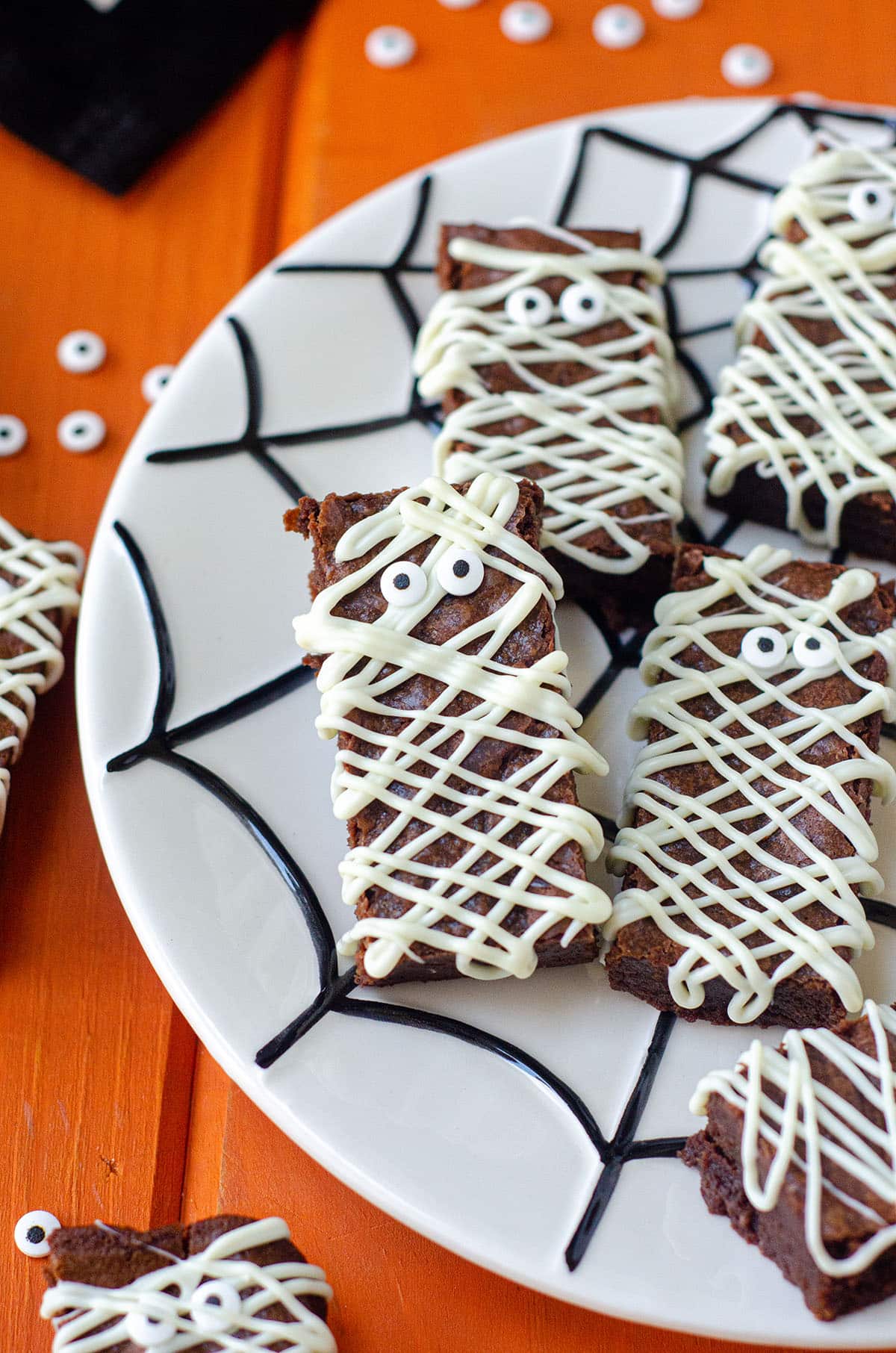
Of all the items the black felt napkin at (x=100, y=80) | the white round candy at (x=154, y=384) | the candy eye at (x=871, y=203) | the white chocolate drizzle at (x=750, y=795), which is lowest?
the white chocolate drizzle at (x=750, y=795)

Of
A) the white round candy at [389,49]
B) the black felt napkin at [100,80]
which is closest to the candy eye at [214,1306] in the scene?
the black felt napkin at [100,80]

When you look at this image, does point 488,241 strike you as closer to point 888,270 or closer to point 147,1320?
point 888,270

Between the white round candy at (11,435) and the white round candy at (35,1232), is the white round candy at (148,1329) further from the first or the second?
the white round candy at (11,435)

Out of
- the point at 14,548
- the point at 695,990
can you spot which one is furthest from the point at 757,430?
the point at 14,548

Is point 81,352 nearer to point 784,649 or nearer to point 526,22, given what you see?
point 526,22

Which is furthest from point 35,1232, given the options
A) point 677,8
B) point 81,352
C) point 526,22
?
point 677,8

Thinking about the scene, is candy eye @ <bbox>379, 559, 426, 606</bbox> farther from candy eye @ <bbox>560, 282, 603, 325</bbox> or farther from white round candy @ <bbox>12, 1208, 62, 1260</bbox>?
white round candy @ <bbox>12, 1208, 62, 1260</bbox>
